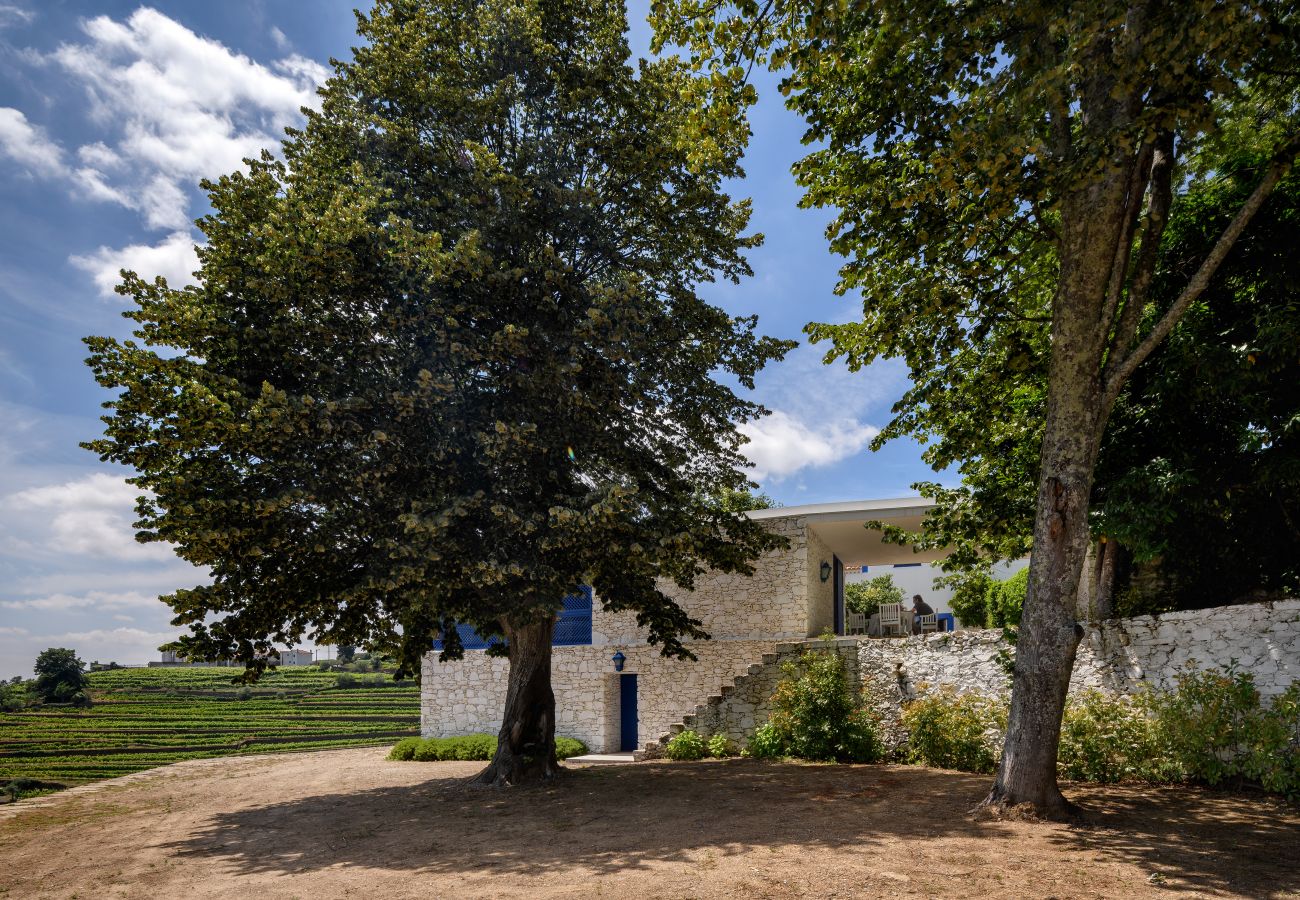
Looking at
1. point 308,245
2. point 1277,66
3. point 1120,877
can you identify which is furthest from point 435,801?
point 1277,66

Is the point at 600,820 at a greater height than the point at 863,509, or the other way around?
the point at 863,509

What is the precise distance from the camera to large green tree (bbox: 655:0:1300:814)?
311 inches

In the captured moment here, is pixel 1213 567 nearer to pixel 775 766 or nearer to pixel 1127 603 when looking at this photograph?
pixel 1127 603

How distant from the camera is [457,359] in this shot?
38.2 feet

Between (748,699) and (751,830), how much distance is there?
7.53 meters

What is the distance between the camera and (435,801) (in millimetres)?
11984

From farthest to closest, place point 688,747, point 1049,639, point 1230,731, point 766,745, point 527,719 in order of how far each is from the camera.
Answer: point 688,747 < point 766,745 < point 527,719 < point 1230,731 < point 1049,639

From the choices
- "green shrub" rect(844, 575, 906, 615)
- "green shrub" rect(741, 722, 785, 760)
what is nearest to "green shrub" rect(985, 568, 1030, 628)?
"green shrub" rect(741, 722, 785, 760)

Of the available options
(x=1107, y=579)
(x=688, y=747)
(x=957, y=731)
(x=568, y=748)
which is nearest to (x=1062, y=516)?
(x=957, y=731)

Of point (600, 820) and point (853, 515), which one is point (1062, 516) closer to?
point (600, 820)

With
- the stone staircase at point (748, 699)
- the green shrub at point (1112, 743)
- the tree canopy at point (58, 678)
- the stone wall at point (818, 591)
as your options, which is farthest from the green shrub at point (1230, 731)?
the tree canopy at point (58, 678)

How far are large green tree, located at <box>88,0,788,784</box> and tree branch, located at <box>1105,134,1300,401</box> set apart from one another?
555 cm

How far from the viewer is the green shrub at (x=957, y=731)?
12.7m

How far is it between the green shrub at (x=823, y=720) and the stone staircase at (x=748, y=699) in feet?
2.34
